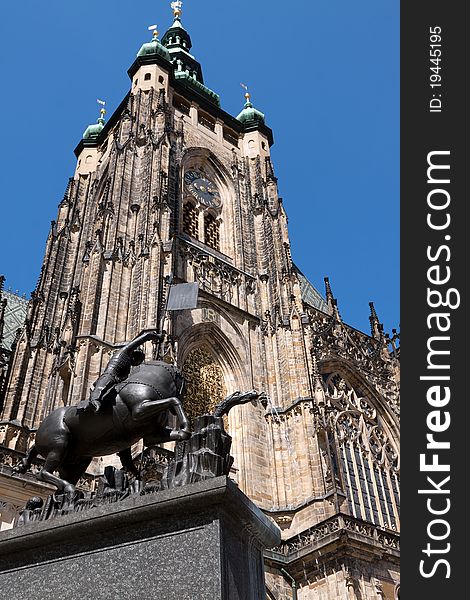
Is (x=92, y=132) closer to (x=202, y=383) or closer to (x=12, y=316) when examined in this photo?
(x=12, y=316)

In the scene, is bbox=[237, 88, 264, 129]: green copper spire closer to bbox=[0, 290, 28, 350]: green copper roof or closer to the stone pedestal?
bbox=[0, 290, 28, 350]: green copper roof

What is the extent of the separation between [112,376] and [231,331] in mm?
14416

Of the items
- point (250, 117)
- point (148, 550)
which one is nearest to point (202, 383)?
point (148, 550)

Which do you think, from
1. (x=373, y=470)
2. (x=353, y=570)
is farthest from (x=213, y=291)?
(x=353, y=570)

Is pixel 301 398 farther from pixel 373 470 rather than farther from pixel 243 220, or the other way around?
pixel 243 220

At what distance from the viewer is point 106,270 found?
17844 millimetres

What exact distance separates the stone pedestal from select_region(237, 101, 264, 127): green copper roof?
26586mm

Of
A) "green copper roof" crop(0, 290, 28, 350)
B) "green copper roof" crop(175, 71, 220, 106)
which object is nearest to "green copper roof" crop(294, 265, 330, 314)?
"green copper roof" crop(175, 71, 220, 106)

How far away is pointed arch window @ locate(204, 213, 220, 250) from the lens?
23.3m

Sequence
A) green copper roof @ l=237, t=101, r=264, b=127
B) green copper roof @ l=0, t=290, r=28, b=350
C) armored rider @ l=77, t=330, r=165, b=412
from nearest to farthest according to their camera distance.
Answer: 1. armored rider @ l=77, t=330, r=165, b=412
2. green copper roof @ l=0, t=290, r=28, b=350
3. green copper roof @ l=237, t=101, r=264, b=127

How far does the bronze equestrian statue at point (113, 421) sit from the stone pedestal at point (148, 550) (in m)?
0.67

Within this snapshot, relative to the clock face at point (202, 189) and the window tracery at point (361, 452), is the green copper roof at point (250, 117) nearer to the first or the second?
the clock face at point (202, 189)

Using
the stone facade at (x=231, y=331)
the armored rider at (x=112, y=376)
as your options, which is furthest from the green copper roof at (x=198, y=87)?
the armored rider at (x=112, y=376)

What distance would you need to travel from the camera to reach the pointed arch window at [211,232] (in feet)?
76.4
